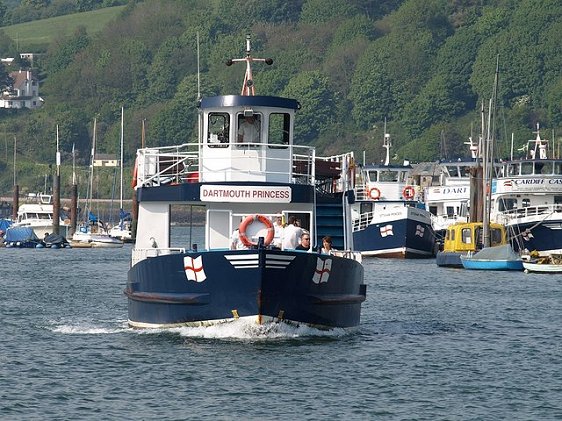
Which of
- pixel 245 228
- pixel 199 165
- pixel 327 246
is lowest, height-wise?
pixel 327 246

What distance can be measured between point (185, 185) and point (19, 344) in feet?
21.0

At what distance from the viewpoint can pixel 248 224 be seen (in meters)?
43.8

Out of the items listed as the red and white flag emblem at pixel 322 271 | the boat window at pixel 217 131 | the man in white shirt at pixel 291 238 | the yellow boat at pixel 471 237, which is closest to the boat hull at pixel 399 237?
the yellow boat at pixel 471 237

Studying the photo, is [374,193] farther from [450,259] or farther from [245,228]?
[245,228]

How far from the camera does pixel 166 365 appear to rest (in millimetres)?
41250

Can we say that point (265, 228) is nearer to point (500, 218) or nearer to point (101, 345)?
point (101, 345)

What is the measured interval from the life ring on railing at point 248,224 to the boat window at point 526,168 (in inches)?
2414

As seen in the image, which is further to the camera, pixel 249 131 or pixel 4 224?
pixel 4 224

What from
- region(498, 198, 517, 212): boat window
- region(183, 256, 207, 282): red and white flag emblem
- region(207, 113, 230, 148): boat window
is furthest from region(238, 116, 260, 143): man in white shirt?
region(498, 198, 517, 212): boat window

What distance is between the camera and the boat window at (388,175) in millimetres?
117125

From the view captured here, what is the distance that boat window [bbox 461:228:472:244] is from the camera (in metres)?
93.7

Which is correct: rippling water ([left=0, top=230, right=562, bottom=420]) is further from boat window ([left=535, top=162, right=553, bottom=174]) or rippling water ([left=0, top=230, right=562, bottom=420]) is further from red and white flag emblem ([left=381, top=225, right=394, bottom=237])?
boat window ([left=535, top=162, right=553, bottom=174])

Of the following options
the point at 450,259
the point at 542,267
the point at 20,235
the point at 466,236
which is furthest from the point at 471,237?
the point at 20,235

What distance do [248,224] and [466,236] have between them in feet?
168
